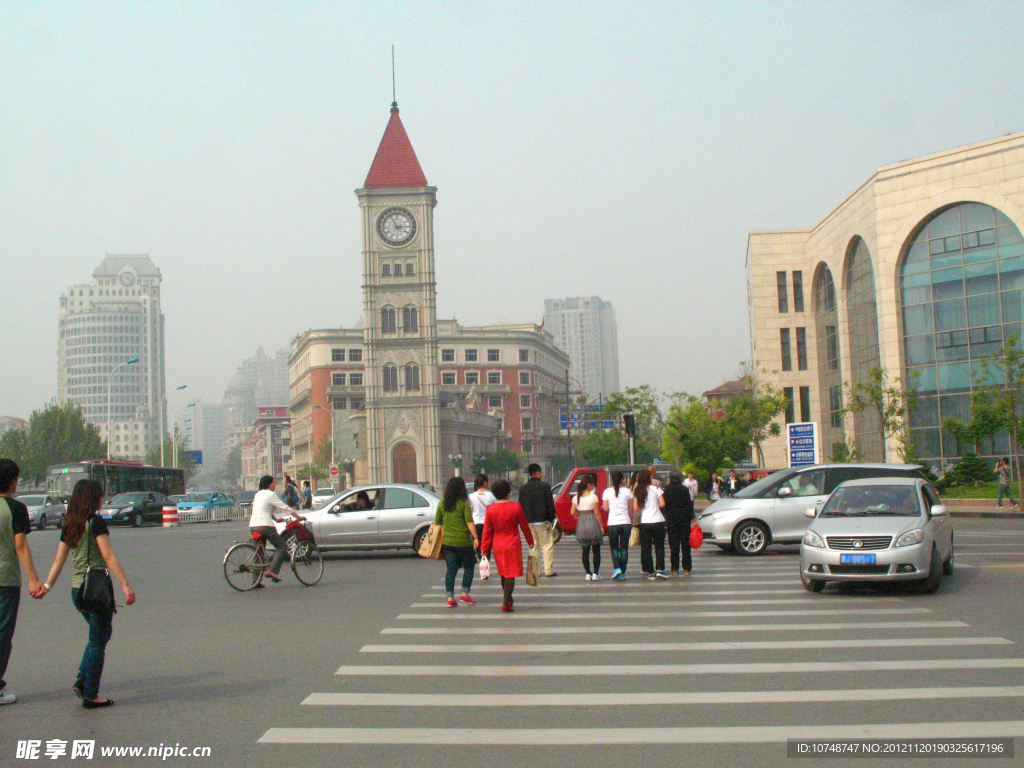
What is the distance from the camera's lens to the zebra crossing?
633cm

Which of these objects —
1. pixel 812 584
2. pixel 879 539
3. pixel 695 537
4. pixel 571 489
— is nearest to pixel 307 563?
pixel 695 537

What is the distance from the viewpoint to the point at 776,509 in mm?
18797

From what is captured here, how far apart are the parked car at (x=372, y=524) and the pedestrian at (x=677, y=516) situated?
6242 millimetres

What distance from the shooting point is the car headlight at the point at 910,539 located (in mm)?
12438

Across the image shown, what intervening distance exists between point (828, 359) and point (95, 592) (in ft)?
190

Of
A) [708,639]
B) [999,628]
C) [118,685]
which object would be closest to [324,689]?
[118,685]

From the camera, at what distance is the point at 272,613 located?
12.5 m

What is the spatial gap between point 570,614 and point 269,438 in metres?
129

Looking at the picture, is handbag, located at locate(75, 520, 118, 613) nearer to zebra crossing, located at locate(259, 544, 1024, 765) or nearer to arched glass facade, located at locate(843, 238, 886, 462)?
zebra crossing, located at locate(259, 544, 1024, 765)

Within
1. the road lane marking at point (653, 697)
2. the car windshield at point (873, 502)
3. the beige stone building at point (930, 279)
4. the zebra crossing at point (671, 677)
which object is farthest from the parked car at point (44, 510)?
the beige stone building at point (930, 279)

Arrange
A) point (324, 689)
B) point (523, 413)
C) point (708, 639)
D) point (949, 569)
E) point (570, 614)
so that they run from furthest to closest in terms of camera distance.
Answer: point (523, 413), point (949, 569), point (570, 614), point (708, 639), point (324, 689)

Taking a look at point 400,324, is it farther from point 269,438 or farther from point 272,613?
point 272,613

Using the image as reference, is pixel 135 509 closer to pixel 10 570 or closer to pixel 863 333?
pixel 10 570

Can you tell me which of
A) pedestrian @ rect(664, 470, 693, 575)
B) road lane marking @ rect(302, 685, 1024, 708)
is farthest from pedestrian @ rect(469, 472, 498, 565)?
road lane marking @ rect(302, 685, 1024, 708)
